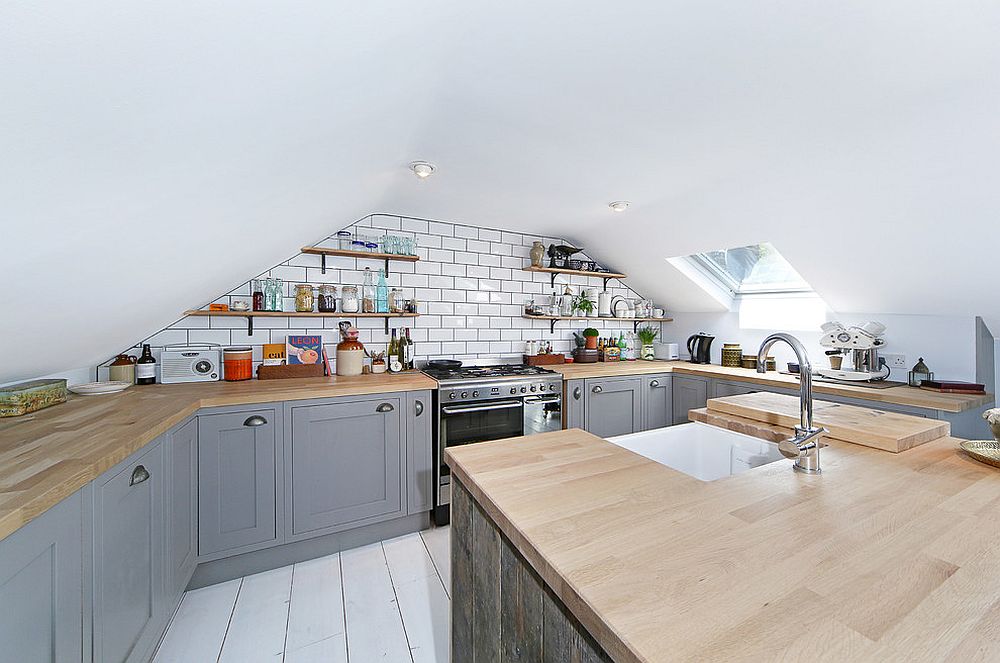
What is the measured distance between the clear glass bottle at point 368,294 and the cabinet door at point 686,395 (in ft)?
8.45

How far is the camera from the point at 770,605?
62 centimetres

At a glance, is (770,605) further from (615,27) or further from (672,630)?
(615,27)

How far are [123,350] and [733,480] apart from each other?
307 centimetres

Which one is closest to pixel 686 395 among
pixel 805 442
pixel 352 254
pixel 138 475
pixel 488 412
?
pixel 488 412

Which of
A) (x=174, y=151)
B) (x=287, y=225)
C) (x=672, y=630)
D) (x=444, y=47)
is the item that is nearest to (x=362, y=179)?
(x=287, y=225)

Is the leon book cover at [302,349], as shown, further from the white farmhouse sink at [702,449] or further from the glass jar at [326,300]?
the white farmhouse sink at [702,449]

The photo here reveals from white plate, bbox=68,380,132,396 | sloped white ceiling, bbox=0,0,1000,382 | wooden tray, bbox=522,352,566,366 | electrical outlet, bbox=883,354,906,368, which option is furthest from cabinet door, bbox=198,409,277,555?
electrical outlet, bbox=883,354,906,368

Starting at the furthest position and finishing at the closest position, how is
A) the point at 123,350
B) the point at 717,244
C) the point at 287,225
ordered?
1. the point at 717,244
2. the point at 123,350
3. the point at 287,225

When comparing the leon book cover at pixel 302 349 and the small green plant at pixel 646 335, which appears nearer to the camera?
the leon book cover at pixel 302 349

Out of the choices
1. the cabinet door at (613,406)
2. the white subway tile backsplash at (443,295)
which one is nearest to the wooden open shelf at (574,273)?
the white subway tile backsplash at (443,295)

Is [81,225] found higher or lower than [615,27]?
lower

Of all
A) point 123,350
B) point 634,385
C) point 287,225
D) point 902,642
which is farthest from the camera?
point 634,385

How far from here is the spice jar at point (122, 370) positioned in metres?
2.38

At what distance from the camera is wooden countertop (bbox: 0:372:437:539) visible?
1037 millimetres
